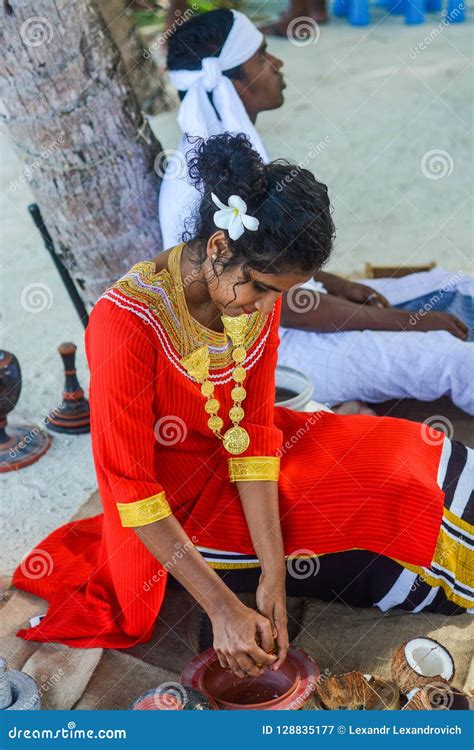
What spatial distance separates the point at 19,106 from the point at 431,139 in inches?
120

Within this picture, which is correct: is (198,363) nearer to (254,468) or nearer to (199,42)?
(254,468)

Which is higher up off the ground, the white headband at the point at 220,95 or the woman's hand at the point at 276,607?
the white headband at the point at 220,95

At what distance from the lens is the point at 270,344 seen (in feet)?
7.81

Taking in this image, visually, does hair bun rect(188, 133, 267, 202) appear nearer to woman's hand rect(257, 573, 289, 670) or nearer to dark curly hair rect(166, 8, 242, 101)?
woman's hand rect(257, 573, 289, 670)

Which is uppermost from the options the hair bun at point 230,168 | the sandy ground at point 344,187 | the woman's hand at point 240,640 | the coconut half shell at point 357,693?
the hair bun at point 230,168

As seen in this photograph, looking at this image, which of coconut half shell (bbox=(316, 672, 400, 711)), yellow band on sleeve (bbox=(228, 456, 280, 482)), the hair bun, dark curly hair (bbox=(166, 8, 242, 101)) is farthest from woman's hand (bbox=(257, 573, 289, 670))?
dark curly hair (bbox=(166, 8, 242, 101))

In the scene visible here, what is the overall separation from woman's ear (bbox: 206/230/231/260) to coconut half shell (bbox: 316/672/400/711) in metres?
0.94

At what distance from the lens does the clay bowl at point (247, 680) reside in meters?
2.10

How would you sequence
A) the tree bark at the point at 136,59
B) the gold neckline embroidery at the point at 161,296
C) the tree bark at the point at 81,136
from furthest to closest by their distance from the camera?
the tree bark at the point at 136,59 → the tree bark at the point at 81,136 → the gold neckline embroidery at the point at 161,296

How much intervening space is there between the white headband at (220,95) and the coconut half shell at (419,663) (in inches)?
64.2

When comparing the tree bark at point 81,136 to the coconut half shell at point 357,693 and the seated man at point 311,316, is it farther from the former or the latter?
the coconut half shell at point 357,693

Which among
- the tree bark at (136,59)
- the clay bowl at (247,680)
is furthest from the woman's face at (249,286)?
the tree bark at (136,59)

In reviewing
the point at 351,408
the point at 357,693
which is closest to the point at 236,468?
the point at 357,693

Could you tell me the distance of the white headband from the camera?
10.2 ft
